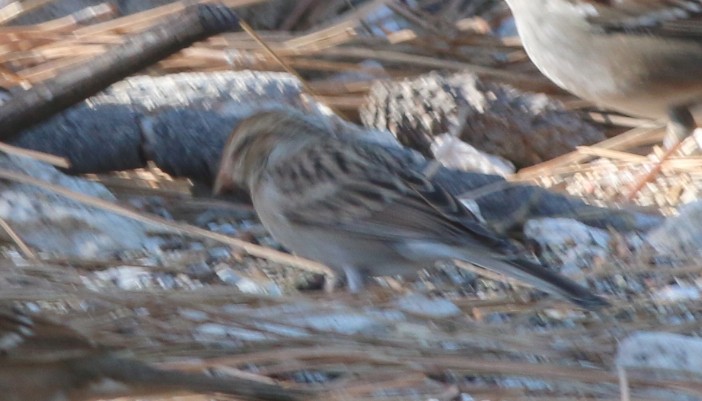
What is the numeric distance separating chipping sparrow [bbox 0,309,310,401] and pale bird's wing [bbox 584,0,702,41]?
197cm

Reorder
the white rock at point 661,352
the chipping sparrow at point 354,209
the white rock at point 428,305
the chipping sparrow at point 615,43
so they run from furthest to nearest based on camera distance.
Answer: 1. the chipping sparrow at point 615,43
2. the chipping sparrow at point 354,209
3. the white rock at point 428,305
4. the white rock at point 661,352

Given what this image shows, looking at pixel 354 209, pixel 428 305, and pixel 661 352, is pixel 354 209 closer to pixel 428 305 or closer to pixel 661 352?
pixel 428 305

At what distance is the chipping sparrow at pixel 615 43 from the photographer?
375 centimetres

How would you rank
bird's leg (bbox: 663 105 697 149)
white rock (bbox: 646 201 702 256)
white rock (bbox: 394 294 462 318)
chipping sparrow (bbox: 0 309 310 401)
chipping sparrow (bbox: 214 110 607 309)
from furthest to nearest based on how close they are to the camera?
bird's leg (bbox: 663 105 697 149) → white rock (bbox: 646 201 702 256) → chipping sparrow (bbox: 214 110 607 309) → white rock (bbox: 394 294 462 318) → chipping sparrow (bbox: 0 309 310 401)

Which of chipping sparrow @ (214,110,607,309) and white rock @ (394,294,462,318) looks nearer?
white rock @ (394,294,462,318)

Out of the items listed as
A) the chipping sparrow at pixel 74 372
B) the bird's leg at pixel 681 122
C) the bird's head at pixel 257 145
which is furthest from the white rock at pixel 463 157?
the chipping sparrow at pixel 74 372

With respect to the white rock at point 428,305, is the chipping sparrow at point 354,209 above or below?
above

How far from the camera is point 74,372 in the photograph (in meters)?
2.16

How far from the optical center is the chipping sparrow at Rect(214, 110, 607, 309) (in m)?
2.96

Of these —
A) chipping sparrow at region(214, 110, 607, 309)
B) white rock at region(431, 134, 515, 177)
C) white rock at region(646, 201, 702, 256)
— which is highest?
chipping sparrow at region(214, 110, 607, 309)

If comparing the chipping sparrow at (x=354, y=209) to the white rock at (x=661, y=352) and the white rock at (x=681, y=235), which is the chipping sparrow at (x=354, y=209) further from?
the white rock at (x=681, y=235)

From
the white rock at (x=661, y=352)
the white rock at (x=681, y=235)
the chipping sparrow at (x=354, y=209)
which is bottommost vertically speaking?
the white rock at (x=681, y=235)

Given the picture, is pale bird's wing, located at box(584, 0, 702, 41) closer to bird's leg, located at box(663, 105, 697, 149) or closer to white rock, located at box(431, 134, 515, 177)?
bird's leg, located at box(663, 105, 697, 149)

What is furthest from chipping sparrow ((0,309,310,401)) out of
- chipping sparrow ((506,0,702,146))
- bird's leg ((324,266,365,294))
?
chipping sparrow ((506,0,702,146))
